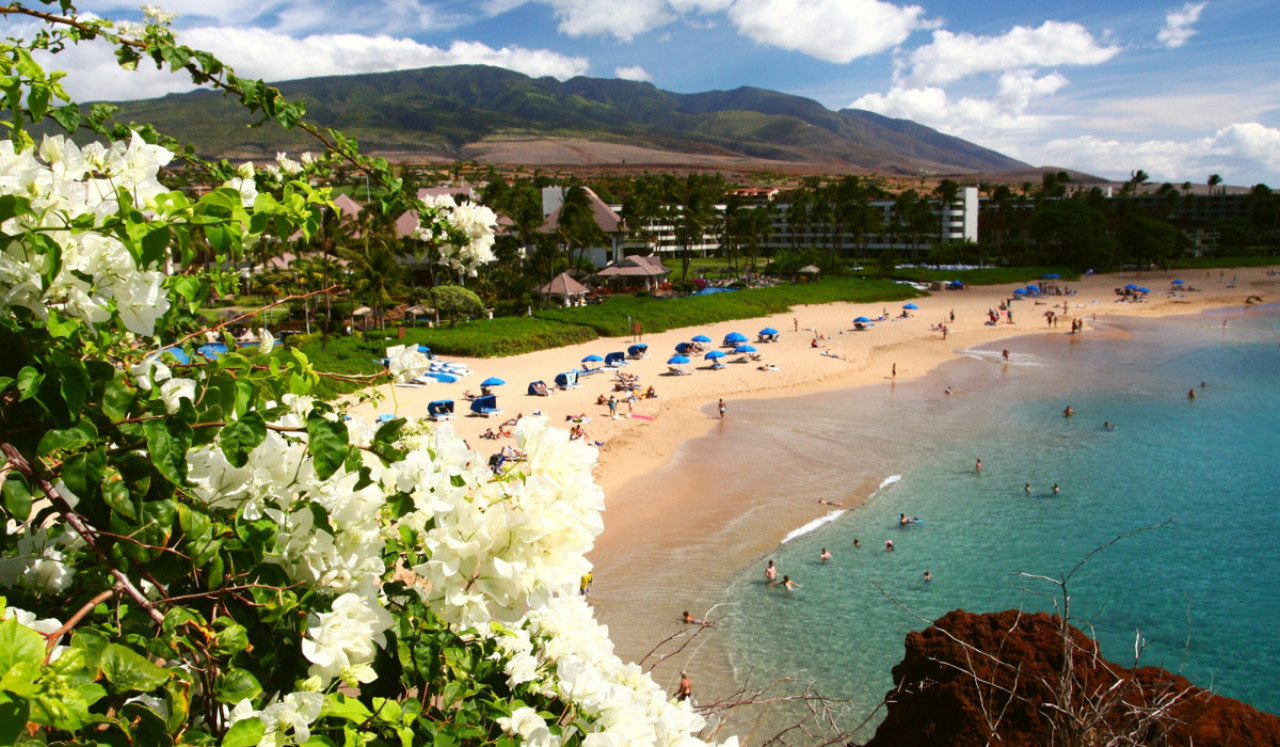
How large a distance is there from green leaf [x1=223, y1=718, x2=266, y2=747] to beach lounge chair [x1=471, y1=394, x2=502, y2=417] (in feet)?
76.0

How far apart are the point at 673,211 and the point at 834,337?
84.0 feet

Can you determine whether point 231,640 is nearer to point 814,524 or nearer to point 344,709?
point 344,709

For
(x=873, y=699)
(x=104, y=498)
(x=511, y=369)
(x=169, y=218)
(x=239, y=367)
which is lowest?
(x=873, y=699)

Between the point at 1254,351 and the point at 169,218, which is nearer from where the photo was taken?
the point at 169,218

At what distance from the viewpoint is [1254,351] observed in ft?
136

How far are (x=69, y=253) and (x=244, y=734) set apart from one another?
1136 mm

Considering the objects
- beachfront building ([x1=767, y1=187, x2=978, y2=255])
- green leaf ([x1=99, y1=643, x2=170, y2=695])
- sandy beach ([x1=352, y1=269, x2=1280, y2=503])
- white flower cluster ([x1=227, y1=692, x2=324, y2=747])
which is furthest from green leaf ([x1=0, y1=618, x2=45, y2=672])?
beachfront building ([x1=767, y1=187, x2=978, y2=255])

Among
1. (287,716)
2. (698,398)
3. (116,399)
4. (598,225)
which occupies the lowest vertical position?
(698,398)

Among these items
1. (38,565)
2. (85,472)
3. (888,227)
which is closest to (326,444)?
(85,472)

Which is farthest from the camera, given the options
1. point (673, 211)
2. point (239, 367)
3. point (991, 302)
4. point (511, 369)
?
point (673, 211)

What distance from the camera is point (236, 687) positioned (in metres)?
1.85

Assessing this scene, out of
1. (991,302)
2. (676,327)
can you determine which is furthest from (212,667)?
(991,302)

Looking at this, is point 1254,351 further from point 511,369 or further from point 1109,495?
point 511,369

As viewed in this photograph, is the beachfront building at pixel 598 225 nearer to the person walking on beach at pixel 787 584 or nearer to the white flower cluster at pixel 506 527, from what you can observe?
the person walking on beach at pixel 787 584
